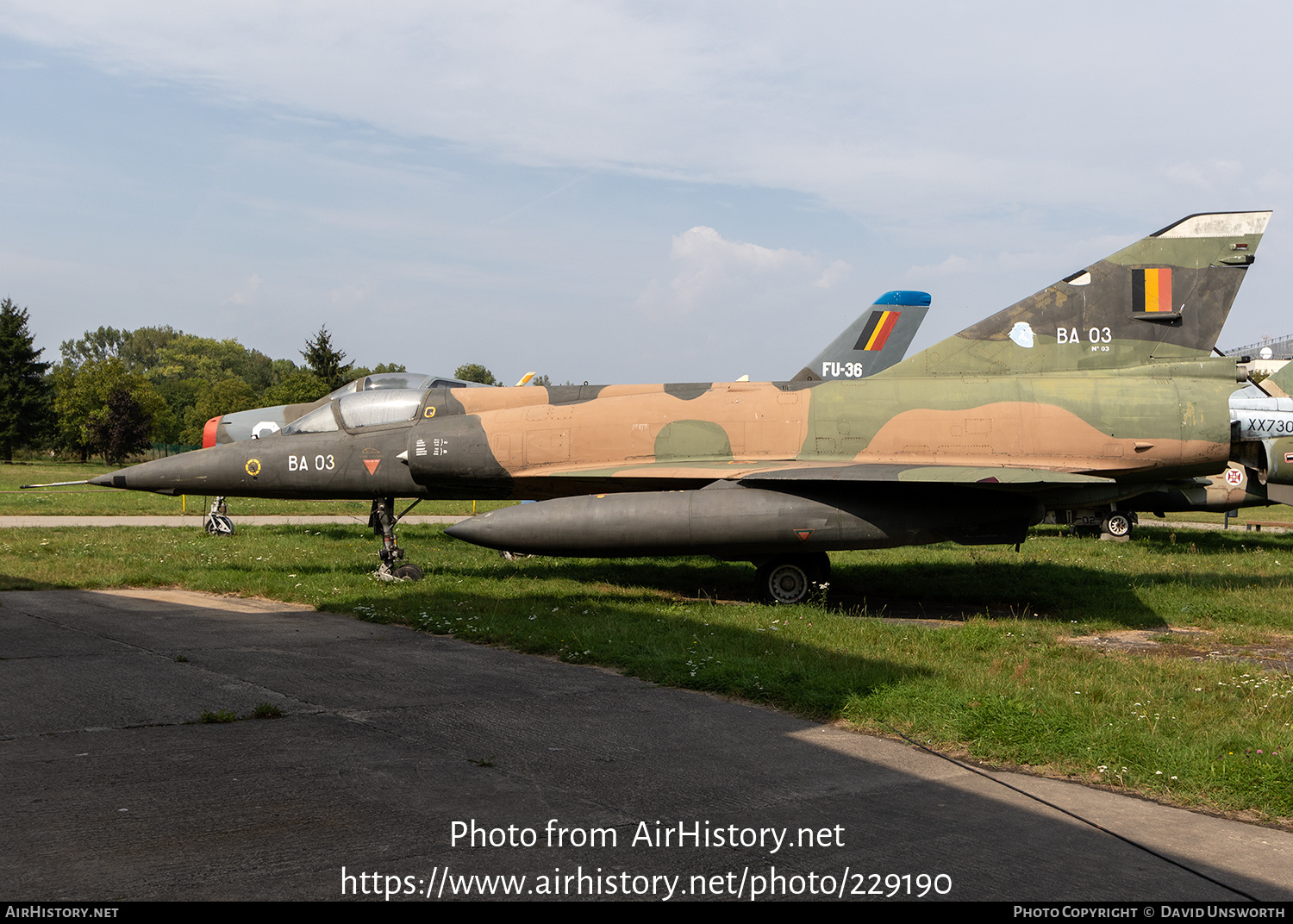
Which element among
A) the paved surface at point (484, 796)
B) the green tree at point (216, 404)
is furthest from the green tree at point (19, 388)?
the paved surface at point (484, 796)

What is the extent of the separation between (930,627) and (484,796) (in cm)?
660

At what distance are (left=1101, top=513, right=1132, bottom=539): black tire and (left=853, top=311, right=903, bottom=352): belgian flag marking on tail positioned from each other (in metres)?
7.16

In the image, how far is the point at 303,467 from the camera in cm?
1278

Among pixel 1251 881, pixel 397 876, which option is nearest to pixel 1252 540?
pixel 1251 881

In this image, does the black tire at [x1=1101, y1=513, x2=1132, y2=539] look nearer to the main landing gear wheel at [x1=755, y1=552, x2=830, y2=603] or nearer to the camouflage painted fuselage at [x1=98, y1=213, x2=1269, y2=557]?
the camouflage painted fuselage at [x1=98, y1=213, x2=1269, y2=557]

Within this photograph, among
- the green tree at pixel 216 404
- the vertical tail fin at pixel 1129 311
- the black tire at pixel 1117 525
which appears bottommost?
the black tire at pixel 1117 525

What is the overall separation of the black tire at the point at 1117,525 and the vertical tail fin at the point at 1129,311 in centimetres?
958

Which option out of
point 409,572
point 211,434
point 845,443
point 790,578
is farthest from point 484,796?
point 211,434

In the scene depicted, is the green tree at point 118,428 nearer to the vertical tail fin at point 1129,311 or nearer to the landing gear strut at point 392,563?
the landing gear strut at point 392,563

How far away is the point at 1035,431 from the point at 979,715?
6137mm

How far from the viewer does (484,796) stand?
15.7ft

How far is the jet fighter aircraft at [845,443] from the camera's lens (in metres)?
10.8

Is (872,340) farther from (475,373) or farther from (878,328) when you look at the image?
(475,373)

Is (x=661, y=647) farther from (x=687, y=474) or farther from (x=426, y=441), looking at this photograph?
(x=426, y=441)
